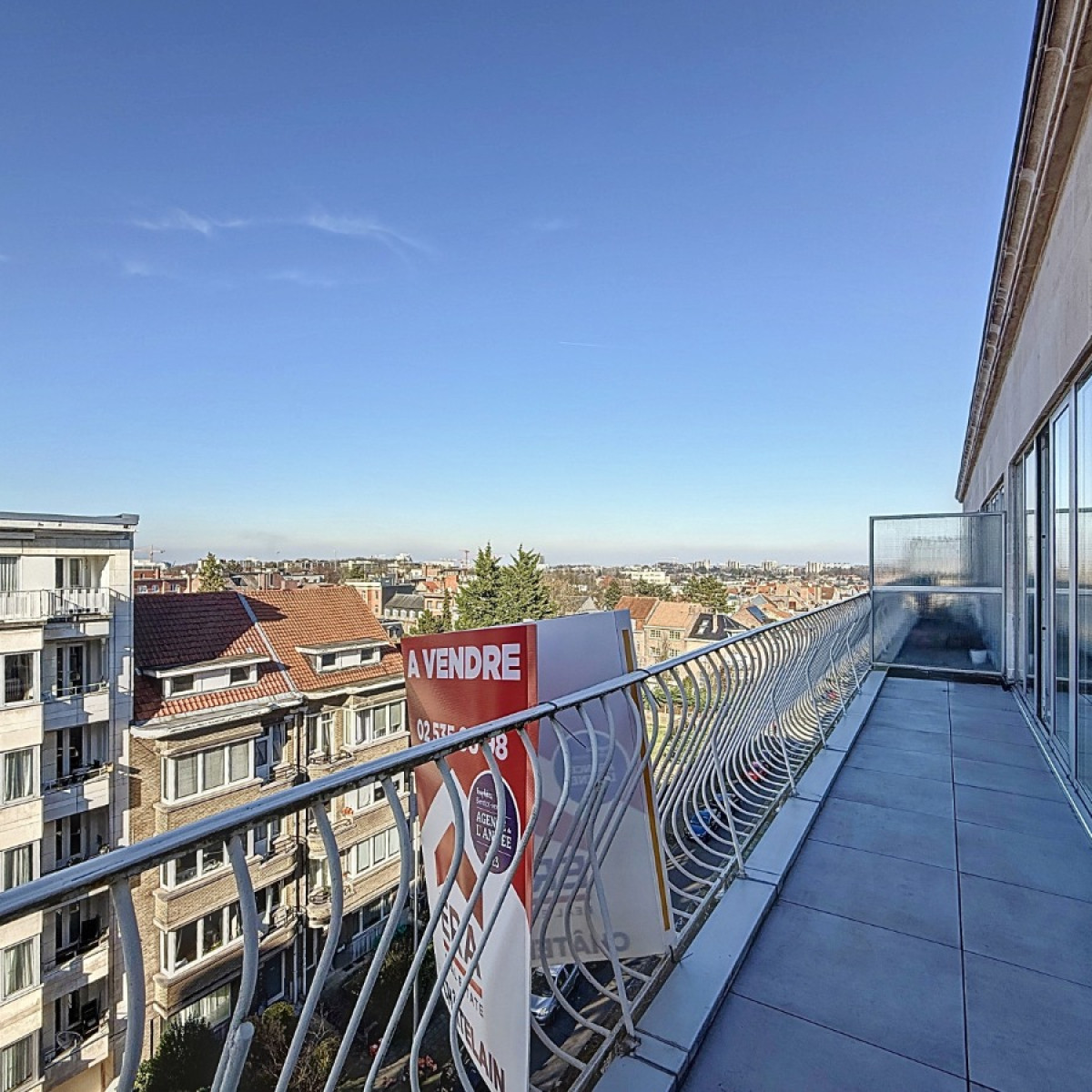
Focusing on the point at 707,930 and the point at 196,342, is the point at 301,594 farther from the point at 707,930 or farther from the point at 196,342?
the point at 707,930

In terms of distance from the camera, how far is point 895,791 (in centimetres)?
338

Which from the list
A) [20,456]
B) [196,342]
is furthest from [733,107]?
[20,456]

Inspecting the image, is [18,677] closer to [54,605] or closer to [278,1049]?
[54,605]

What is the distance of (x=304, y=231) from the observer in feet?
54.1

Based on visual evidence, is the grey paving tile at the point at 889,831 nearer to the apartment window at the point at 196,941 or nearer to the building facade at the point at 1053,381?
the building facade at the point at 1053,381

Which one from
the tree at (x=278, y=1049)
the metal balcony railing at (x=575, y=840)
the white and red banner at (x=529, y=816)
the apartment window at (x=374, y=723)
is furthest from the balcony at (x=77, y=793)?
the white and red banner at (x=529, y=816)

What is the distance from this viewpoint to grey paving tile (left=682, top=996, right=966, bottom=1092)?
1521 mm

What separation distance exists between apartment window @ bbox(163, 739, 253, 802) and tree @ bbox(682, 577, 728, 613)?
3131 centimetres

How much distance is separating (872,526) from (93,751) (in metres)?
11.7

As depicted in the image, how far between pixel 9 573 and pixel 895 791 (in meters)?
11.4

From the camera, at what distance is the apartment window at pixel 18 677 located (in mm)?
8398

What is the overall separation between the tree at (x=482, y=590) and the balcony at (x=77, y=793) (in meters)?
20.6

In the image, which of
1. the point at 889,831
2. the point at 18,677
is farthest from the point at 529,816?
the point at 18,677

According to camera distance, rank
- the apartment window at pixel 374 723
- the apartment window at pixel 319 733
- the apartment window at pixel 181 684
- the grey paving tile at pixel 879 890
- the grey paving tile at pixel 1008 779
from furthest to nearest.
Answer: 1. the apartment window at pixel 374 723
2. the apartment window at pixel 319 733
3. the apartment window at pixel 181 684
4. the grey paving tile at pixel 1008 779
5. the grey paving tile at pixel 879 890
